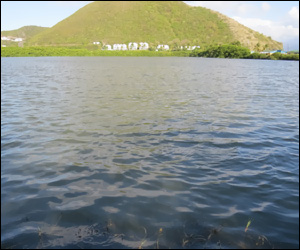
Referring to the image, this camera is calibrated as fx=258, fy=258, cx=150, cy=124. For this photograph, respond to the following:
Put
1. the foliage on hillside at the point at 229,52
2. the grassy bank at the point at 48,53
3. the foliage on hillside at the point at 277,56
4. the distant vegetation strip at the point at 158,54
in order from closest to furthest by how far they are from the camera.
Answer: the foliage on hillside at the point at 277,56 → the distant vegetation strip at the point at 158,54 → the foliage on hillside at the point at 229,52 → the grassy bank at the point at 48,53

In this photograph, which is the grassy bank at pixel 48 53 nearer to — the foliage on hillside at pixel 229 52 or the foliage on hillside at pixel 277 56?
the foliage on hillside at pixel 229 52

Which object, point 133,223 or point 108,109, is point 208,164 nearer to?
point 133,223

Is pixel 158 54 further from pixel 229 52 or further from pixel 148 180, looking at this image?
pixel 148 180

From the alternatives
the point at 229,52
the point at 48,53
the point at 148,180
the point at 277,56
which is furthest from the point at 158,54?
the point at 148,180

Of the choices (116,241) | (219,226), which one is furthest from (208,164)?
(116,241)

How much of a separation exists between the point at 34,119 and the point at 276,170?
Result: 1373 centimetres

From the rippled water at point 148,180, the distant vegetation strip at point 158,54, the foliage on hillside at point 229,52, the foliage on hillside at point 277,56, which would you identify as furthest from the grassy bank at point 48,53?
the rippled water at point 148,180

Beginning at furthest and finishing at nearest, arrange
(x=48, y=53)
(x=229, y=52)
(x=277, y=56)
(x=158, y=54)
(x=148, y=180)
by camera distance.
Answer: (x=158, y=54) → (x=48, y=53) → (x=229, y=52) → (x=277, y=56) → (x=148, y=180)

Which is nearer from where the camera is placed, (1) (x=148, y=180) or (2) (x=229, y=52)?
(1) (x=148, y=180)

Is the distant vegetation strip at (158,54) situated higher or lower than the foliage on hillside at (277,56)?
higher

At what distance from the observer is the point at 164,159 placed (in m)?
10.1

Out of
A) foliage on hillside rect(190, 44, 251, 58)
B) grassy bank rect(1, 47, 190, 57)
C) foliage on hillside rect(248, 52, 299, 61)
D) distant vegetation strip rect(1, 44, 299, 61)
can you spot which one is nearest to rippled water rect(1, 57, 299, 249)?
foliage on hillside rect(248, 52, 299, 61)

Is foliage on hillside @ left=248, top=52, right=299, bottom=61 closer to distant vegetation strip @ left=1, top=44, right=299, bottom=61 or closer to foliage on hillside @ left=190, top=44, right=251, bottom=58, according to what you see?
distant vegetation strip @ left=1, top=44, right=299, bottom=61

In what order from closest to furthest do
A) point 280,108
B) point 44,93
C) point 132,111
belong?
point 132,111 < point 280,108 < point 44,93
